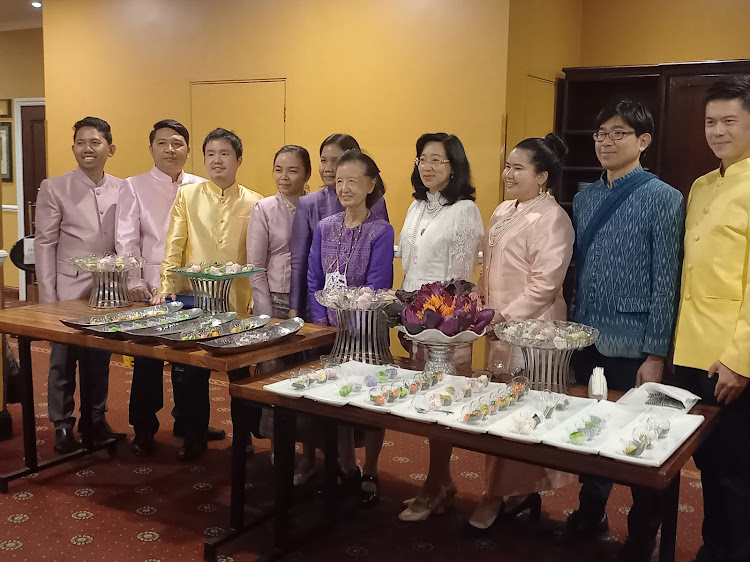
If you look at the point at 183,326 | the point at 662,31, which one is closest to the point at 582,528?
the point at 183,326

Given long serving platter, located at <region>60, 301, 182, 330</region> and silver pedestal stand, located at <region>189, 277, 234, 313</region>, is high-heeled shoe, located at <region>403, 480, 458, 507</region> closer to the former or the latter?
silver pedestal stand, located at <region>189, 277, 234, 313</region>

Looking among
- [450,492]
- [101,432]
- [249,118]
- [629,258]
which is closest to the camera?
[629,258]

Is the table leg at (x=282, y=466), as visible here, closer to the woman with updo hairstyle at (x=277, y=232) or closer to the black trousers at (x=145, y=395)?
the woman with updo hairstyle at (x=277, y=232)

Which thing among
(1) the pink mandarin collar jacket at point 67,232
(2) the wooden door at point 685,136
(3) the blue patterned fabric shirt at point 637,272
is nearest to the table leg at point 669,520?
(3) the blue patterned fabric shirt at point 637,272

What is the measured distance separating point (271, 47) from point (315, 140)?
0.76 meters

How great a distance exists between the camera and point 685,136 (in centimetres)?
516

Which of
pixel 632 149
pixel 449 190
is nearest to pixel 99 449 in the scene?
pixel 449 190

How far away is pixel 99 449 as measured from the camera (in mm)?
3709

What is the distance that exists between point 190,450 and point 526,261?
6.25 feet

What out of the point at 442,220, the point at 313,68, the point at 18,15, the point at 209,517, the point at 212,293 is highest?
the point at 18,15

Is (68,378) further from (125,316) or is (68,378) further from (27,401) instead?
(125,316)

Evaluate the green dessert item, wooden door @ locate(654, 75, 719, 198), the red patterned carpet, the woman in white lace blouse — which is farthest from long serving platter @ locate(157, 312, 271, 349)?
wooden door @ locate(654, 75, 719, 198)

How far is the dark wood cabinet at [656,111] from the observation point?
5.09 m

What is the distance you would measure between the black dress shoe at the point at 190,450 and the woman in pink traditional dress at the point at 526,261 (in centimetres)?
148
